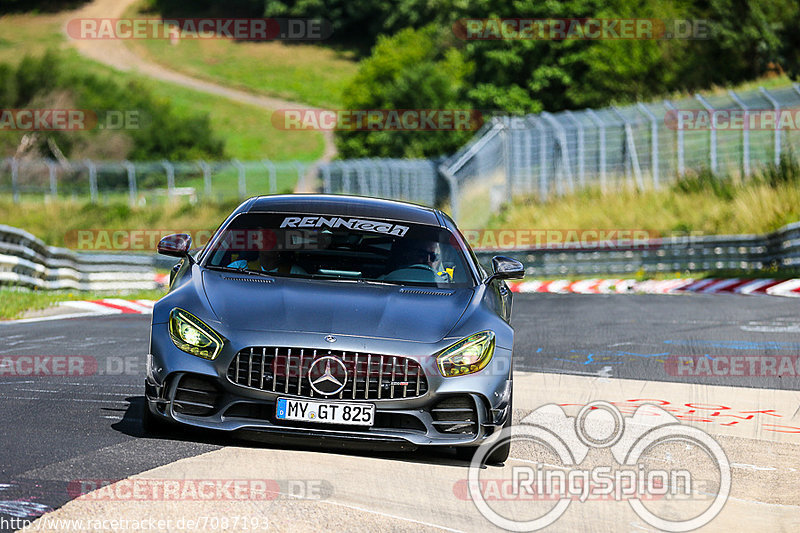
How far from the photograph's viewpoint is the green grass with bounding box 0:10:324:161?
277 ft

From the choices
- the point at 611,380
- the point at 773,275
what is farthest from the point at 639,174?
the point at 611,380

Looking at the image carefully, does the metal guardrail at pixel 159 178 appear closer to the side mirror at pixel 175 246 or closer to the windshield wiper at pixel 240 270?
the side mirror at pixel 175 246

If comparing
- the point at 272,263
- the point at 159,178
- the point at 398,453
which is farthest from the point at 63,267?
the point at 159,178

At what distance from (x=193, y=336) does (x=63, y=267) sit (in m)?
16.1

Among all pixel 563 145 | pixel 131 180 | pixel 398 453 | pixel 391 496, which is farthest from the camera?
pixel 131 180

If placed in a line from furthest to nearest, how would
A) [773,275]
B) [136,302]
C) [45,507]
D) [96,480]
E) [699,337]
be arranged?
[773,275], [136,302], [699,337], [96,480], [45,507]

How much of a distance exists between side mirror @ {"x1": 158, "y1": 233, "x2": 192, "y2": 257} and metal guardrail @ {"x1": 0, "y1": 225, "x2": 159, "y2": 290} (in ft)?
33.8

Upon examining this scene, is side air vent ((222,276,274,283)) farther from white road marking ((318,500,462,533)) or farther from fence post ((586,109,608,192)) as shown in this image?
fence post ((586,109,608,192))

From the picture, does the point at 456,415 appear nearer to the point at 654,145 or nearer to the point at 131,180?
the point at 654,145

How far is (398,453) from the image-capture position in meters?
6.68

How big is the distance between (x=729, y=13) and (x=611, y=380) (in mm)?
34010

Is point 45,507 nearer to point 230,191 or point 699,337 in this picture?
point 699,337

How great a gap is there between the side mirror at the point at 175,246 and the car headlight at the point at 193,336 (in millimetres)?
1057

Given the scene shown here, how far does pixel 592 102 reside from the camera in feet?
170
